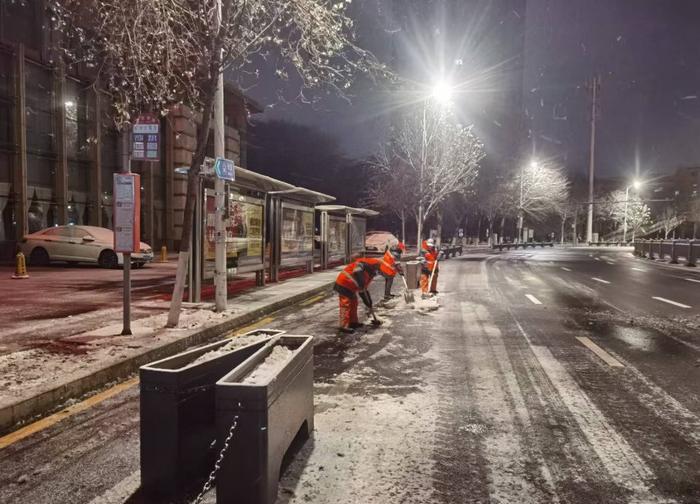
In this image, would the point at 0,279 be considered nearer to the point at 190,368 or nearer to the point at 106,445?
the point at 106,445

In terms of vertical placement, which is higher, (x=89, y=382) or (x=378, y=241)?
(x=378, y=241)

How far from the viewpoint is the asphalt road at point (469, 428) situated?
10.9ft

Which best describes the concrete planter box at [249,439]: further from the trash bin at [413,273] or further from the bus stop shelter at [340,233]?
the bus stop shelter at [340,233]

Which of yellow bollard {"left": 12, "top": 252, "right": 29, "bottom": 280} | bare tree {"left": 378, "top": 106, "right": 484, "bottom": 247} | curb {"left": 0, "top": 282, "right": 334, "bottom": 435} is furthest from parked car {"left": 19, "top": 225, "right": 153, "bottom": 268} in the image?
bare tree {"left": 378, "top": 106, "right": 484, "bottom": 247}

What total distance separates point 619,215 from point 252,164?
56.6 metres

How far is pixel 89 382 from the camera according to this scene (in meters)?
5.47

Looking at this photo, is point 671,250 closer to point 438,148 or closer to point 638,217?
point 438,148

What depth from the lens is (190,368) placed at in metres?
3.10

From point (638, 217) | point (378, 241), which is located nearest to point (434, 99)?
point (378, 241)

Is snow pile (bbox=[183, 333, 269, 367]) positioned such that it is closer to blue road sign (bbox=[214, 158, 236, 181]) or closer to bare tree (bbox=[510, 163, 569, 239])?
blue road sign (bbox=[214, 158, 236, 181])

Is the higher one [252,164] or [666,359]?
[252,164]

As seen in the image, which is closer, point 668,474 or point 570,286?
point 668,474

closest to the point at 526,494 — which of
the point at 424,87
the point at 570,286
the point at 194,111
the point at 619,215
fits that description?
the point at 194,111

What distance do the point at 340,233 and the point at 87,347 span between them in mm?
17543
